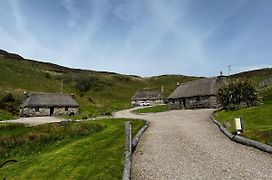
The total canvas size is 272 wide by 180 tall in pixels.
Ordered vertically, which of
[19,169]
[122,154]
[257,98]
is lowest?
[19,169]

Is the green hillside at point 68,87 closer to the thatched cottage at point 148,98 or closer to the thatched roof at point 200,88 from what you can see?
the thatched cottage at point 148,98

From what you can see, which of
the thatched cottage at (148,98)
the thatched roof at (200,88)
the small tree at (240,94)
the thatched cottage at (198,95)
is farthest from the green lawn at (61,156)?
the thatched cottage at (148,98)

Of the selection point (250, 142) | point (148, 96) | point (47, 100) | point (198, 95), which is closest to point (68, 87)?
point (148, 96)

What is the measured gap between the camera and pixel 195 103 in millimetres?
59719

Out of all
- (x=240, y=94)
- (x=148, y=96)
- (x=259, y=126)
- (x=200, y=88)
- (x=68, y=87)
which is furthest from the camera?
(x=68, y=87)

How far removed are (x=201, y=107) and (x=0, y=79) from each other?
8196 cm

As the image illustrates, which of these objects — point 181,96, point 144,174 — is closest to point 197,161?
point 144,174

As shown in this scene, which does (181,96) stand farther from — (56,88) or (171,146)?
(56,88)

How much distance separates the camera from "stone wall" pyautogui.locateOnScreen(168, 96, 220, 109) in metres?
56.1

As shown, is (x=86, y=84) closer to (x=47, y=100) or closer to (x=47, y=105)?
(x=47, y=100)

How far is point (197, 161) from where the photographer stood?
1359cm

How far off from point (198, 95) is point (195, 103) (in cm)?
218

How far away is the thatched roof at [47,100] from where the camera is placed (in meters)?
65.9

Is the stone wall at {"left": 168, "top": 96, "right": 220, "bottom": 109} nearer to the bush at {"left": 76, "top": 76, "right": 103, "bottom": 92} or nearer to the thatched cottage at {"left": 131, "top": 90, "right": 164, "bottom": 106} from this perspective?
the thatched cottage at {"left": 131, "top": 90, "right": 164, "bottom": 106}
